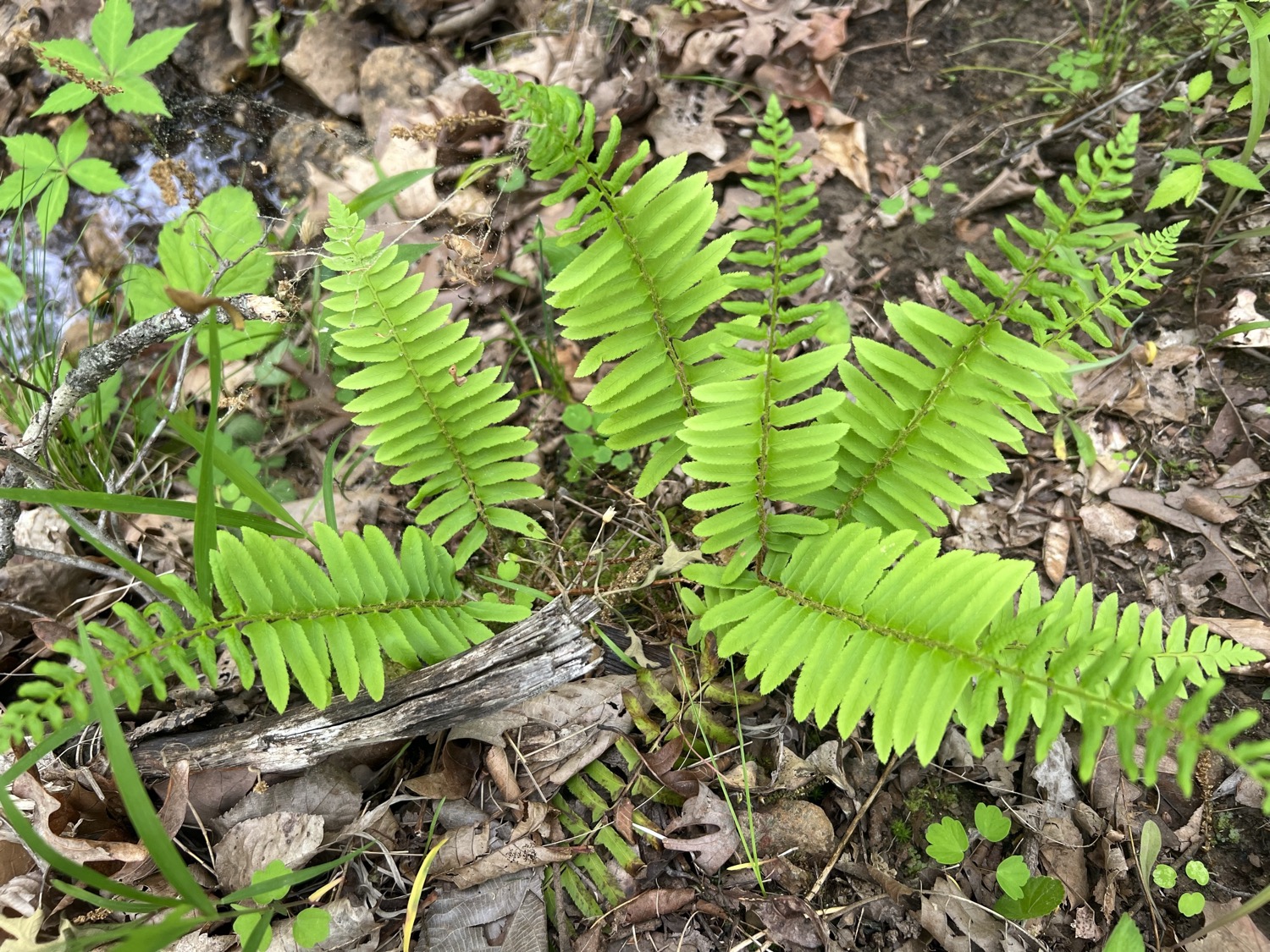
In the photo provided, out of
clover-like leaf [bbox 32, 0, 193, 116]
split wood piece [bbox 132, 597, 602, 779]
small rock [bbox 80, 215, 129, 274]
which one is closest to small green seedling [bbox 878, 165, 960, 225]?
split wood piece [bbox 132, 597, 602, 779]

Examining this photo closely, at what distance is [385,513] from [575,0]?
2.67m

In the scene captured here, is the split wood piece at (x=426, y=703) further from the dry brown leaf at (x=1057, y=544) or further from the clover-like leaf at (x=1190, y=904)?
the clover-like leaf at (x=1190, y=904)

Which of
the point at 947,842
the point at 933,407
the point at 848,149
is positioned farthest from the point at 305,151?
the point at 947,842

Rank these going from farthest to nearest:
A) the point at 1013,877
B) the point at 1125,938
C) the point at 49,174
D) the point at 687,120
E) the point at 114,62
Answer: the point at 687,120 → the point at 49,174 → the point at 114,62 → the point at 1013,877 → the point at 1125,938

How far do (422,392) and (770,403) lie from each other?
1053 mm

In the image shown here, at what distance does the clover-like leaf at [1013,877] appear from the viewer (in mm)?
2049

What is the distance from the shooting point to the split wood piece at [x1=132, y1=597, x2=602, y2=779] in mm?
2166

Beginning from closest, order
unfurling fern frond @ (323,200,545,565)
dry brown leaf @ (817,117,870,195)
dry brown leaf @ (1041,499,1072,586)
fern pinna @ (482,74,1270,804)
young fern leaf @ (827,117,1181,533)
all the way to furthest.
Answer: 1. fern pinna @ (482,74,1270,804)
2. young fern leaf @ (827,117,1181,533)
3. unfurling fern frond @ (323,200,545,565)
4. dry brown leaf @ (1041,499,1072,586)
5. dry brown leaf @ (817,117,870,195)

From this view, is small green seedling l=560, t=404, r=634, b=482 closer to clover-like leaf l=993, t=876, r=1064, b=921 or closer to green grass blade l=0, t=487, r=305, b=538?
green grass blade l=0, t=487, r=305, b=538

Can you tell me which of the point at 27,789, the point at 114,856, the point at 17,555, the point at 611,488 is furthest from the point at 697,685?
the point at 17,555

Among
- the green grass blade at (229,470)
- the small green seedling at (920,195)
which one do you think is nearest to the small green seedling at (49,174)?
the green grass blade at (229,470)

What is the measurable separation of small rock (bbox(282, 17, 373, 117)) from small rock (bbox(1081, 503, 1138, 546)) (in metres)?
3.59

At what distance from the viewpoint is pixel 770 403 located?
200 cm

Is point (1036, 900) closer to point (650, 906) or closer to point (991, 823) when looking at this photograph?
point (991, 823)
